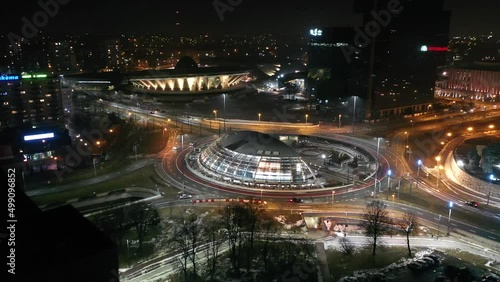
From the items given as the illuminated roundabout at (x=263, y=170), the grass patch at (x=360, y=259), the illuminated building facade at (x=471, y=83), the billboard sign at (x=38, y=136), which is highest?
the illuminated building facade at (x=471, y=83)

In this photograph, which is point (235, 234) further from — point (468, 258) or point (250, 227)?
point (468, 258)

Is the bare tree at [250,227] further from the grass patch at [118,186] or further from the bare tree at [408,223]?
the bare tree at [408,223]

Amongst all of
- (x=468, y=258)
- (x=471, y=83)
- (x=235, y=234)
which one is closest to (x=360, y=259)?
(x=468, y=258)

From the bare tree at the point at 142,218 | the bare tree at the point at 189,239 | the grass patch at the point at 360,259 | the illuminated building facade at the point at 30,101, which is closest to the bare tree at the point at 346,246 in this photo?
the grass patch at the point at 360,259

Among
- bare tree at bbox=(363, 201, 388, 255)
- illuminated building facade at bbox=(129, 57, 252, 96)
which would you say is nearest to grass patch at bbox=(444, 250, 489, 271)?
bare tree at bbox=(363, 201, 388, 255)

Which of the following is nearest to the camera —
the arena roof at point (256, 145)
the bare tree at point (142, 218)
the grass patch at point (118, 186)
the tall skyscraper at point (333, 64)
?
the bare tree at point (142, 218)

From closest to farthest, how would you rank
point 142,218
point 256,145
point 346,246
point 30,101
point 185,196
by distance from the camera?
point 346,246
point 142,218
point 185,196
point 256,145
point 30,101
